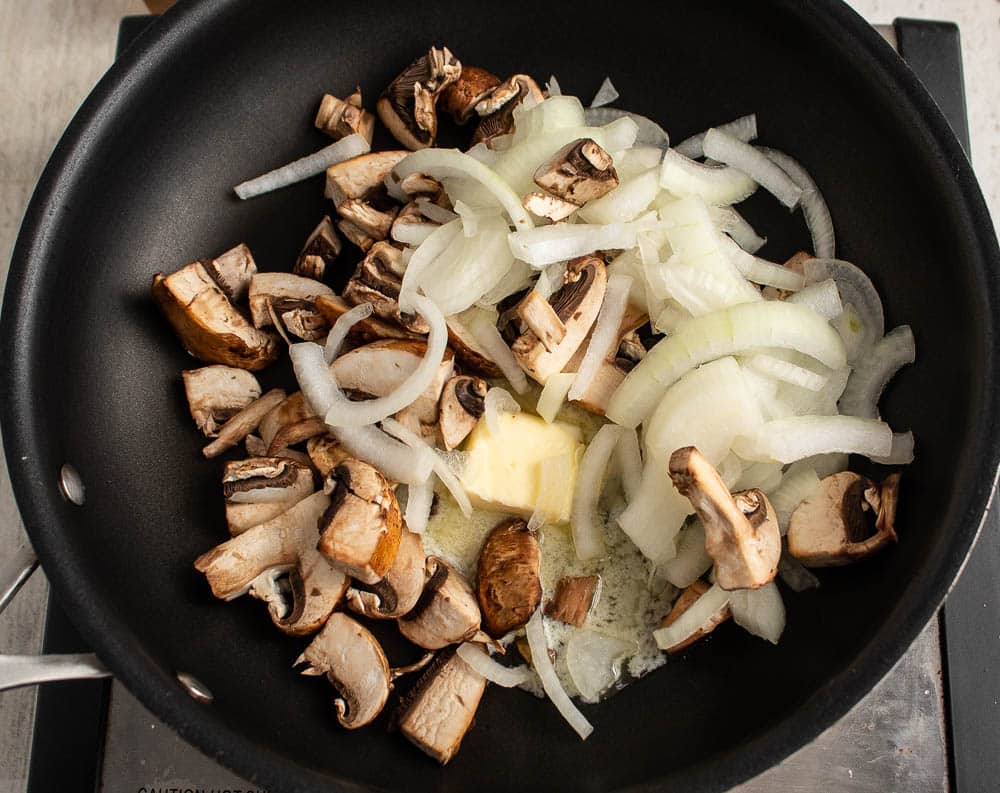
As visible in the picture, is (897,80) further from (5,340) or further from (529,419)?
(5,340)

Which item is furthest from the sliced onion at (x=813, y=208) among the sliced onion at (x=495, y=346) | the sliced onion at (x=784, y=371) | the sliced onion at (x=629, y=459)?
the sliced onion at (x=495, y=346)

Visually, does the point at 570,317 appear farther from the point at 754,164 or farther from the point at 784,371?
the point at 754,164

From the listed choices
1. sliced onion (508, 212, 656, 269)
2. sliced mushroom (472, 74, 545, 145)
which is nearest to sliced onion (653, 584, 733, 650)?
sliced onion (508, 212, 656, 269)

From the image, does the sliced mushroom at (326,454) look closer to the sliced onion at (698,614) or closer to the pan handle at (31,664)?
the pan handle at (31,664)

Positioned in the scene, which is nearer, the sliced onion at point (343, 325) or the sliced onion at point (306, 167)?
the sliced onion at point (343, 325)

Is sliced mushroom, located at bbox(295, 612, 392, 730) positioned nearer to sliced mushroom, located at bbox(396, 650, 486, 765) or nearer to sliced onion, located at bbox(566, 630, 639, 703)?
sliced mushroom, located at bbox(396, 650, 486, 765)

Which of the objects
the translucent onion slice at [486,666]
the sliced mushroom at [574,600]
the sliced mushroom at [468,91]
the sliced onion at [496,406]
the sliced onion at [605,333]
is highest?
the sliced mushroom at [468,91]
